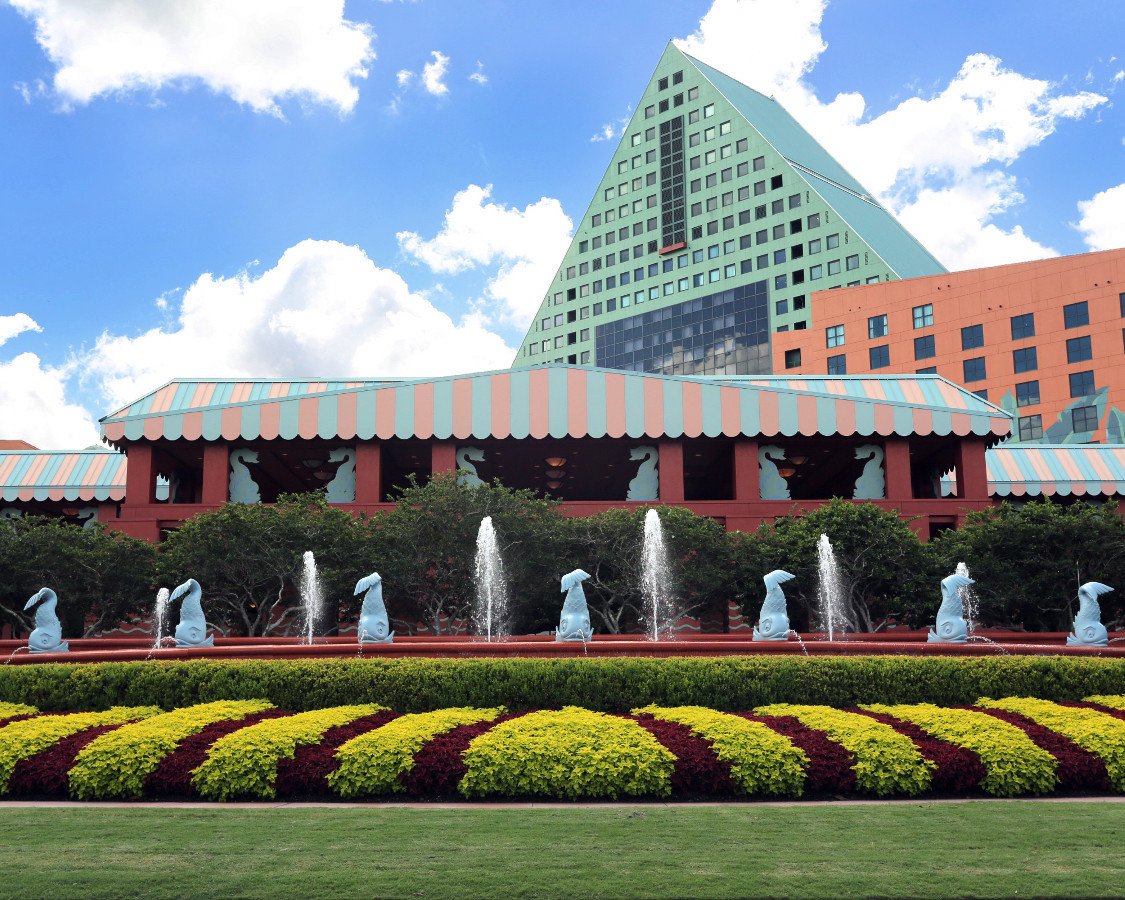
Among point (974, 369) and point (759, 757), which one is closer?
point (759, 757)

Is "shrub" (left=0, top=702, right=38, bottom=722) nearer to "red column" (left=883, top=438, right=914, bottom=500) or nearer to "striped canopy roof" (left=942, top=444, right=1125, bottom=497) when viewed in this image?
"red column" (left=883, top=438, right=914, bottom=500)

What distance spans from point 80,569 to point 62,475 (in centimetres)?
1735

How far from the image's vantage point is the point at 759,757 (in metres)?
11.2

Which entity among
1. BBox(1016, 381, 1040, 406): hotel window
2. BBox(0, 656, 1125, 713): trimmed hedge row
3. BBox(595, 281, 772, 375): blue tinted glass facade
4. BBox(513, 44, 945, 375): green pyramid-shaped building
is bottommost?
BBox(0, 656, 1125, 713): trimmed hedge row

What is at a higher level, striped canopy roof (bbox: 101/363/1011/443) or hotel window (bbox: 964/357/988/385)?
hotel window (bbox: 964/357/988/385)

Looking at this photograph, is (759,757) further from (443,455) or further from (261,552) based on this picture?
(443,455)

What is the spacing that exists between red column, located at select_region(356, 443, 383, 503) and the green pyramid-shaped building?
2399 inches

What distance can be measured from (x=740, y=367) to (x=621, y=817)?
90.0 metres

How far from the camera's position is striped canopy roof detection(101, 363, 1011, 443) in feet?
117

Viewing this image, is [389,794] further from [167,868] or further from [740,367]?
[740,367]

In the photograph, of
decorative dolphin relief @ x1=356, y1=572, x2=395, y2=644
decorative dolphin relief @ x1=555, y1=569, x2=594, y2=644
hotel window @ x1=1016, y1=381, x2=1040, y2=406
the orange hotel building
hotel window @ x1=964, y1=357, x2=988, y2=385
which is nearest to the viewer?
decorative dolphin relief @ x1=555, y1=569, x2=594, y2=644

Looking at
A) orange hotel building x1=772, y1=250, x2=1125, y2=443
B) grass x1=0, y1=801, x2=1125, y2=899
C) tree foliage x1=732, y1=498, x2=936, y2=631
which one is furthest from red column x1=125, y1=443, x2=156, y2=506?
orange hotel building x1=772, y1=250, x2=1125, y2=443

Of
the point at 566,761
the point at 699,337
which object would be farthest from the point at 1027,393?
the point at 566,761

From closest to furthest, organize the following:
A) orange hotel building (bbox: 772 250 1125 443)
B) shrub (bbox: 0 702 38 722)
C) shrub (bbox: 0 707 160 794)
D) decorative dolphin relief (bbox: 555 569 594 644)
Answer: shrub (bbox: 0 707 160 794) < shrub (bbox: 0 702 38 722) < decorative dolphin relief (bbox: 555 569 594 644) < orange hotel building (bbox: 772 250 1125 443)
